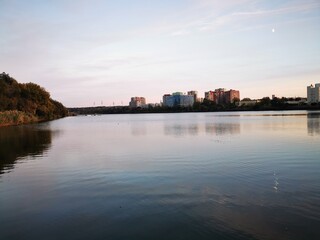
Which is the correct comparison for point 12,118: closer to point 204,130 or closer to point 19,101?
point 19,101

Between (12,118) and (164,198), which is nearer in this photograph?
(164,198)

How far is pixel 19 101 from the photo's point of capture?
86.6m

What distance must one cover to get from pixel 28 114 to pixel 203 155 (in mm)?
78449

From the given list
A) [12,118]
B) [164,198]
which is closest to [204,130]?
[164,198]

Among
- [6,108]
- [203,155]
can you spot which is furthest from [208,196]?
[6,108]

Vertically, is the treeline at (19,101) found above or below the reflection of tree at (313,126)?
above

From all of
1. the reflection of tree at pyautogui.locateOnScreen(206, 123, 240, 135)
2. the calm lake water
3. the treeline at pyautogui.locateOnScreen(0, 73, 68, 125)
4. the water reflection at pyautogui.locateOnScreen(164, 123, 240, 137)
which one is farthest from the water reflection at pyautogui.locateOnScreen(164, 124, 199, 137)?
the treeline at pyautogui.locateOnScreen(0, 73, 68, 125)

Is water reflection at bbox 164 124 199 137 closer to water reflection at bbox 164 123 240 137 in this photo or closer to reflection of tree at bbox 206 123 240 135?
water reflection at bbox 164 123 240 137

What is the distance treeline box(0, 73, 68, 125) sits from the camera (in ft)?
240

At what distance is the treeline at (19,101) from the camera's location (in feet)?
240

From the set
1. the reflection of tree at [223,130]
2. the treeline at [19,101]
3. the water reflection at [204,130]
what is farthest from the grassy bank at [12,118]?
the reflection of tree at [223,130]

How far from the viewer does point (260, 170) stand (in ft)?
50.8

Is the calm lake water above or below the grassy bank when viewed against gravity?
below

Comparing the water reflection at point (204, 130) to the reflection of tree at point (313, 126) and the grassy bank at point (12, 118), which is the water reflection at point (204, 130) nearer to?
the reflection of tree at point (313, 126)
